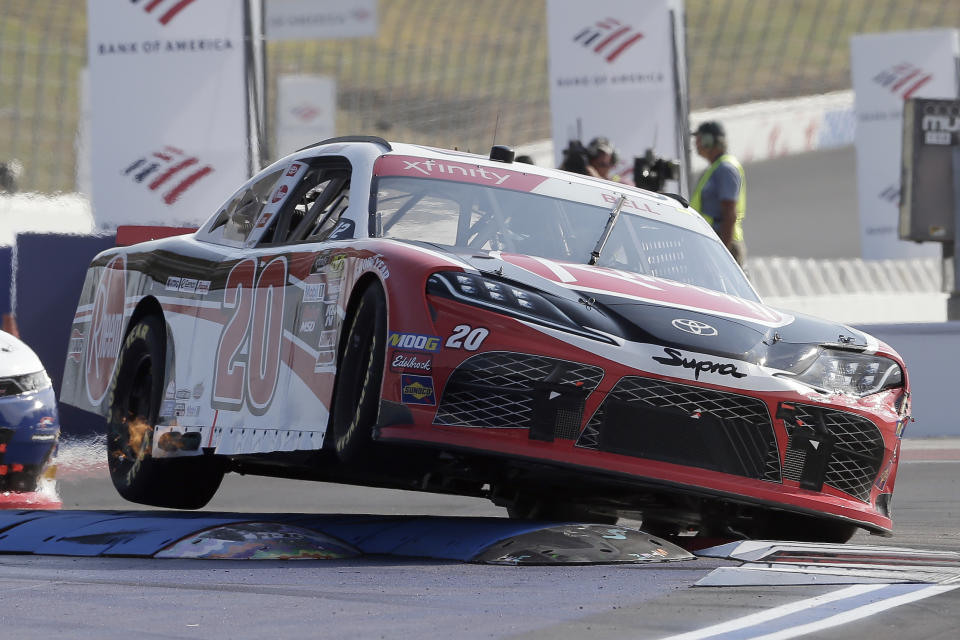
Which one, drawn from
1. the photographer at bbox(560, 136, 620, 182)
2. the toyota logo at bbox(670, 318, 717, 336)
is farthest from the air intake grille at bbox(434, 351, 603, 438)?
the photographer at bbox(560, 136, 620, 182)

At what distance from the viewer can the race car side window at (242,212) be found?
8000mm

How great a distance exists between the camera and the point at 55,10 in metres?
35.9

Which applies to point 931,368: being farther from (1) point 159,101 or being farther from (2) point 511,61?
(2) point 511,61

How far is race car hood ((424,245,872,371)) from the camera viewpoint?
20.3 ft

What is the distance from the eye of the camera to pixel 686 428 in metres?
6.22

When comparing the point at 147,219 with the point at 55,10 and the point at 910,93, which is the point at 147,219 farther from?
the point at 55,10

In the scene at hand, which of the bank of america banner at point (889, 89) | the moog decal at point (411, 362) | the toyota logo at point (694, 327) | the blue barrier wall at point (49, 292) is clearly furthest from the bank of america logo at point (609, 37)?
the moog decal at point (411, 362)

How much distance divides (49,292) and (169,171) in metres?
1.78

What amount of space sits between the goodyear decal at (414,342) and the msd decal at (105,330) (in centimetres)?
285

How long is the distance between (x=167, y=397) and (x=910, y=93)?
21272mm

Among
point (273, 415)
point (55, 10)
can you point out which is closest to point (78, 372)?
point (273, 415)

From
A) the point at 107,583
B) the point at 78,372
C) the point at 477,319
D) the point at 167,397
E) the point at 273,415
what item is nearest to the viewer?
the point at 107,583

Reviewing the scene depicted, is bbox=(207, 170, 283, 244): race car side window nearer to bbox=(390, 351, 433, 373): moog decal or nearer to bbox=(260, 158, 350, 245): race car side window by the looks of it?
bbox=(260, 158, 350, 245): race car side window

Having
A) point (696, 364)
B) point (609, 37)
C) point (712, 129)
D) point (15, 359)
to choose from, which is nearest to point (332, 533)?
point (696, 364)
